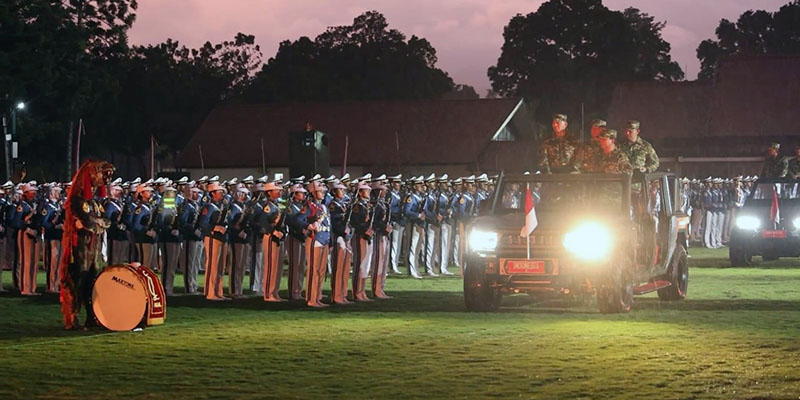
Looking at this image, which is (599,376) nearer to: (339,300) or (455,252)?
(339,300)

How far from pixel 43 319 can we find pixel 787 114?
61.6 m

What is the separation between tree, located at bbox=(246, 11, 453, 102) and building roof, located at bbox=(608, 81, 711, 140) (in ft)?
67.1

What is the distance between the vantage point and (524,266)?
18.8 meters

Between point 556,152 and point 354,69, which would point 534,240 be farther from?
point 354,69

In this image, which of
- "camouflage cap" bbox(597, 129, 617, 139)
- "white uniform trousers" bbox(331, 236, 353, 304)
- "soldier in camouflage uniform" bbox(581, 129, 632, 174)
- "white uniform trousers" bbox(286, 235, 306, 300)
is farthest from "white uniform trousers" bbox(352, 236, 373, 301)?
"camouflage cap" bbox(597, 129, 617, 139)

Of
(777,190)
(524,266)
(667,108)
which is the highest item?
(667,108)

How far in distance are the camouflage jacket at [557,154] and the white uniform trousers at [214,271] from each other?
539 centimetres

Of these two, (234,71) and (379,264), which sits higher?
(234,71)

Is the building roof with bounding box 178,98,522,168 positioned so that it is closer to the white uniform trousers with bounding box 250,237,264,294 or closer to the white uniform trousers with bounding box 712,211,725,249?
the white uniform trousers with bounding box 712,211,725,249

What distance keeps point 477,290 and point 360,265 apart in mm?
3326

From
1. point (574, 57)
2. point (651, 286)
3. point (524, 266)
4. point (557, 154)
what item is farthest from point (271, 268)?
point (574, 57)

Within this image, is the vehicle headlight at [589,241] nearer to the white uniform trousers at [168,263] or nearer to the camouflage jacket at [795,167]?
the white uniform trousers at [168,263]

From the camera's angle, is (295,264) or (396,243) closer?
(295,264)

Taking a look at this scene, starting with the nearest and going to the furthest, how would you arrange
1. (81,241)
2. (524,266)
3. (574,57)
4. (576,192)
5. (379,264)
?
(81,241), (524,266), (576,192), (379,264), (574,57)
